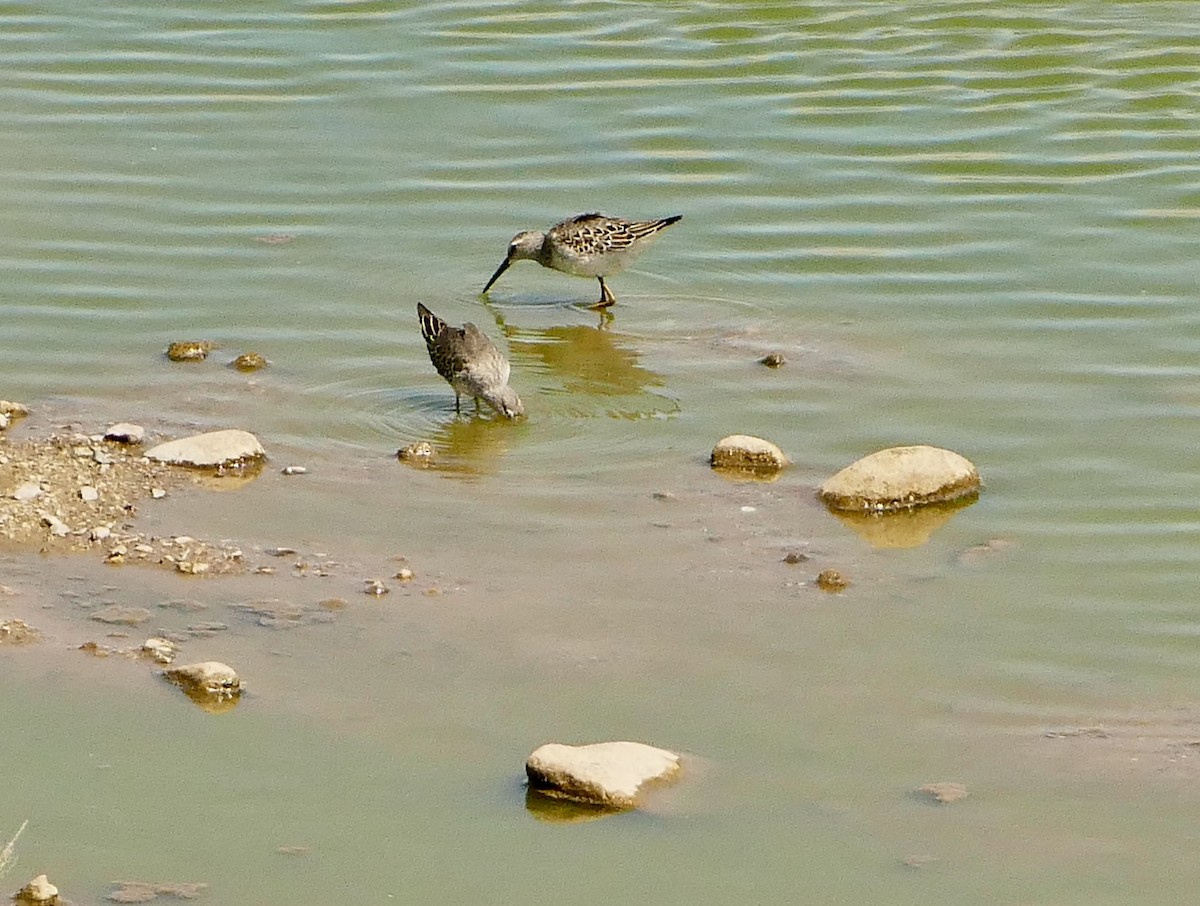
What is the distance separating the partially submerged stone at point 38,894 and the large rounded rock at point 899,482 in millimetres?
4246

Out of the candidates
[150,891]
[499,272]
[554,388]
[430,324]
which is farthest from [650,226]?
[150,891]

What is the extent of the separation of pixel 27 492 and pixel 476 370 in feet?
7.60

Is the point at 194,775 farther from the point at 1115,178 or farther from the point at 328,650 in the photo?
the point at 1115,178

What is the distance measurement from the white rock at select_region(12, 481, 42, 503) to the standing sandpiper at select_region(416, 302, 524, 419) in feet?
7.19

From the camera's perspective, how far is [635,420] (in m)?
10.9

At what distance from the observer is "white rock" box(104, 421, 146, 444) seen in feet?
33.3

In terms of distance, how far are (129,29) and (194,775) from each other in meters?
10.5

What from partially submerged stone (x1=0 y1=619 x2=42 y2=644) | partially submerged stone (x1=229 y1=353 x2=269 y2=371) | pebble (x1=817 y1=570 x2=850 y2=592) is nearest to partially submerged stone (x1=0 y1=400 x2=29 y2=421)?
partially submerged stone (x1=229 y1=353 x2=269 y2=371)

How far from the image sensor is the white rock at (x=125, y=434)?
1016 centimetres

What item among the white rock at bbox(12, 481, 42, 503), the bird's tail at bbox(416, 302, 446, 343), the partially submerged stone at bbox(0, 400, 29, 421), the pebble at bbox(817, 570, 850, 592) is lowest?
the pebble at bbox(817, 570, 850, 592)

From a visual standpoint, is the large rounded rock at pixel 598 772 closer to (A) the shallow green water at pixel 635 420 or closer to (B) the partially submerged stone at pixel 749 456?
(A) the shallow green water at pixel 635 420

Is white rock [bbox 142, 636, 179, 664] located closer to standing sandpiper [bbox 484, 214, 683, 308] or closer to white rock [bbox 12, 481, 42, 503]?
white rock [bbox 12, 481, 42, 503]

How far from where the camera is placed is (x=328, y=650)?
8.22 meters

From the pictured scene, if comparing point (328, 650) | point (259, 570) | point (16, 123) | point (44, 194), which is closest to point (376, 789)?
point (328, 650)
